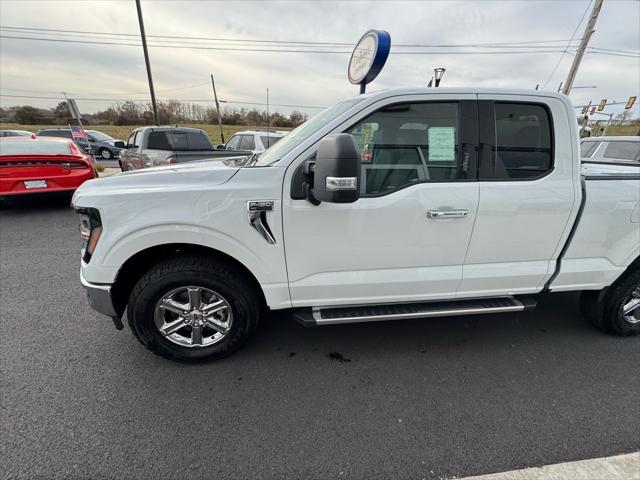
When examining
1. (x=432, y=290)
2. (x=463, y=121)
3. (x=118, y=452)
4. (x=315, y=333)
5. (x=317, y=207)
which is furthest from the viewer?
(x=315, y=333)

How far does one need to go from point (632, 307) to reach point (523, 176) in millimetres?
1700

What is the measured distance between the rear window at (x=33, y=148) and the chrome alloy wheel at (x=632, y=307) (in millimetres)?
8511

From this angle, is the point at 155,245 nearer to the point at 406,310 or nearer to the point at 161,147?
the point at 406,310

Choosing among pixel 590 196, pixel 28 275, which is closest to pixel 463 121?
pixel 590 196

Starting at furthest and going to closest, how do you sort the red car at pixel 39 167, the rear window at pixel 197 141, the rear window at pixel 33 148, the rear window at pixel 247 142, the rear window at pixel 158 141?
1. the rear window at pixel 247 142
2. the rear window at pixel 197 141
3. the rear window at pixel 158 141
4. the rear window at pixel 33 148
5. the red car at pixel 39 167

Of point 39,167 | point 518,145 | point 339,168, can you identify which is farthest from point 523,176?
point 39,167

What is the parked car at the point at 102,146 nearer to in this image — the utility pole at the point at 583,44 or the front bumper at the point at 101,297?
the front bumper at the point at 101,297

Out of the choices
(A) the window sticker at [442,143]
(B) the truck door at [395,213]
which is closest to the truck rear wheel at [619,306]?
(B) the truck door at [395,213]

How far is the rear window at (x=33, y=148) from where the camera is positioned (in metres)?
5.63

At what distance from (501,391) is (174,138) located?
7.91 metres

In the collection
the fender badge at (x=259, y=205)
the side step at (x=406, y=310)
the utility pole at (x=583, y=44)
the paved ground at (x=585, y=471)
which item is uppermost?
the utility pole at (x=583, y=44)

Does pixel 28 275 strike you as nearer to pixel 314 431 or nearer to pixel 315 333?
pixel 315 333

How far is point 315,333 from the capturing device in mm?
2805

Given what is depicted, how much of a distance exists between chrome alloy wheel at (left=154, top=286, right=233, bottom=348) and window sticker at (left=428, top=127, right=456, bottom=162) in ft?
5.99
